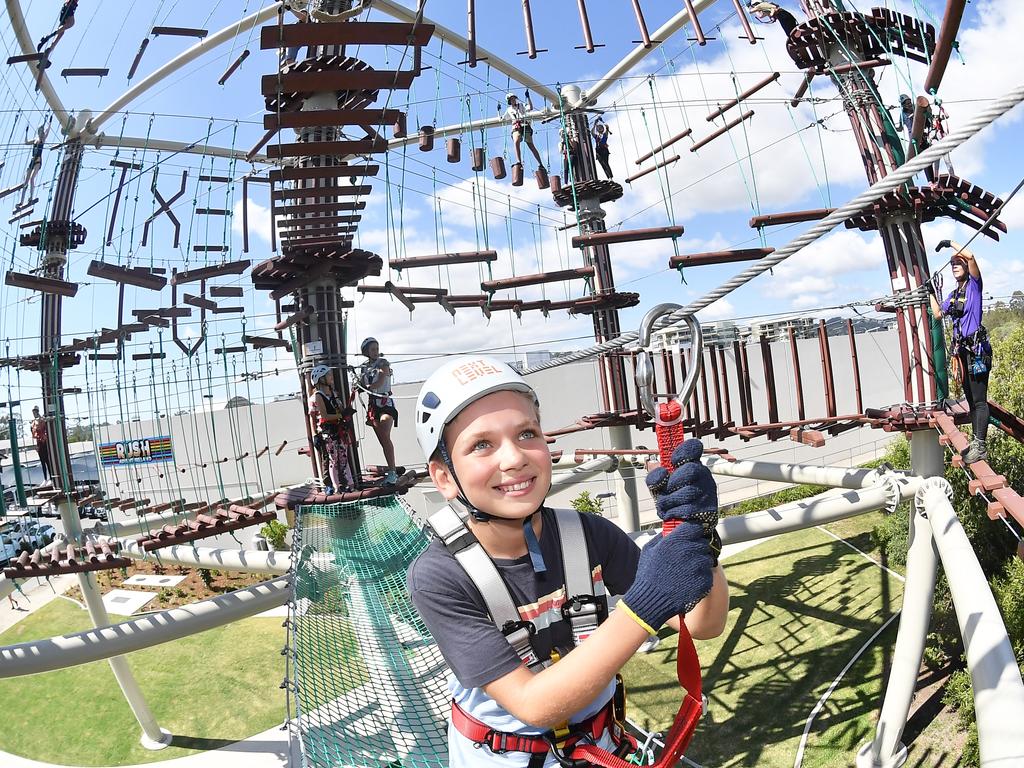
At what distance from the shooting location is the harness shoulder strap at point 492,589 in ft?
5.72

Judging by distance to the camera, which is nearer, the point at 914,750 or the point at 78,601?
the point at 914,750

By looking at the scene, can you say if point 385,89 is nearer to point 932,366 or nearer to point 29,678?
point 932,366

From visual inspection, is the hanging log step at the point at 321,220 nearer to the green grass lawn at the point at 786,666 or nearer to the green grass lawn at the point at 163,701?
the green grass lawn at the point at 786,666

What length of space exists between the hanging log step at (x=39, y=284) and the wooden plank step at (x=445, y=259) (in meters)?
4.68

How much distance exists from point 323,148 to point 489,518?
644 cm

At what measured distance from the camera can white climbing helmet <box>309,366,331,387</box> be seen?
8469mm

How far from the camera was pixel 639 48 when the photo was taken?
38.4 ft

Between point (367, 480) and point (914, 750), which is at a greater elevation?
point (367, 480)

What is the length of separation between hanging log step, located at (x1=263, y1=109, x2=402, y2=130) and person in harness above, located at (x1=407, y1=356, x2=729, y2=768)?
5.90 meters

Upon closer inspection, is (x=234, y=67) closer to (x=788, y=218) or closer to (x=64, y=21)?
(x=64, y=21)

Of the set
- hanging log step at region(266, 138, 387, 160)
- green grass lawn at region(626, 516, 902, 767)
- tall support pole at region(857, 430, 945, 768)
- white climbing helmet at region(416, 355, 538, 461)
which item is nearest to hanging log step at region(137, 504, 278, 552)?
hanging log step at region(266, 138, 387, 160)

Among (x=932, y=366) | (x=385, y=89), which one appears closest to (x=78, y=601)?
(x=385, y=89)

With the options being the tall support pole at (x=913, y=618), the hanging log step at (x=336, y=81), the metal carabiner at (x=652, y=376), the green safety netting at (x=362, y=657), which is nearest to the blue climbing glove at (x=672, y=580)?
the metal carabiner at (x=652, y=376)

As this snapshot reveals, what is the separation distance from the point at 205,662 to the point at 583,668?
1497 cm
